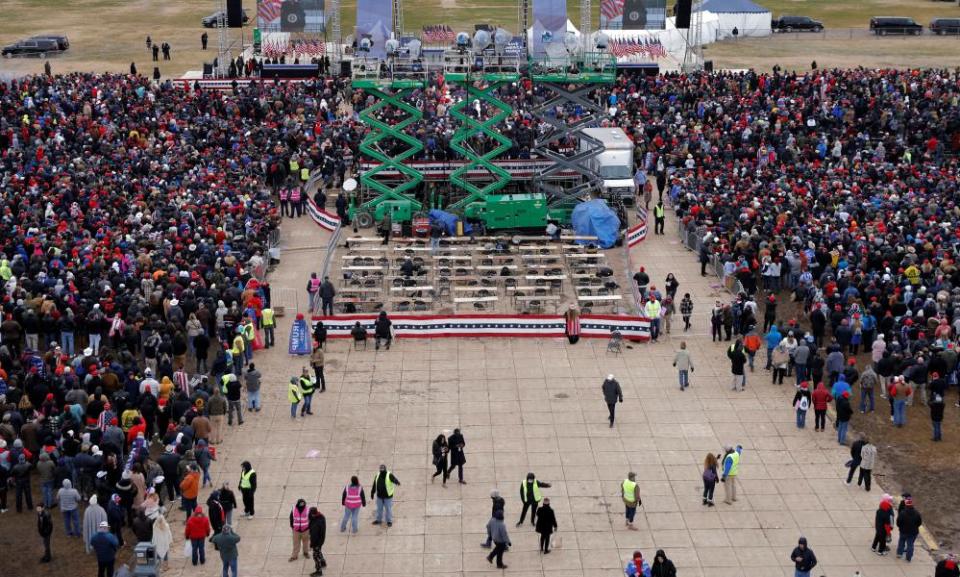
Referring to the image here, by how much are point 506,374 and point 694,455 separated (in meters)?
6.19

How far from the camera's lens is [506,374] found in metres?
35.2

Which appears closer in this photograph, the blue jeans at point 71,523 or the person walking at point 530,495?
the person walking at point 530,495

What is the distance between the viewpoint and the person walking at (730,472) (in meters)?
27.8

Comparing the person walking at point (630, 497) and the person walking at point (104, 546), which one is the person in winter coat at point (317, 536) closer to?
the person walking at point (104, 546)

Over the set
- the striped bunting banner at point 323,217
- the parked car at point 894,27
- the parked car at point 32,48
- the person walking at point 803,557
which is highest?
the parked car at point 894,27

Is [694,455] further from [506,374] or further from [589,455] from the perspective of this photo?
[506,374]

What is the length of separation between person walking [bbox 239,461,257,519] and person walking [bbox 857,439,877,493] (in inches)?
468

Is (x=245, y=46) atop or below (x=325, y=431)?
atop

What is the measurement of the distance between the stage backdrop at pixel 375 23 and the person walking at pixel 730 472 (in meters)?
24.2

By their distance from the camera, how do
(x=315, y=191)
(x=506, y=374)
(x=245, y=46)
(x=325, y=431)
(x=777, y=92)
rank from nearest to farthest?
(x=325, y=431) → (x=506, y=374) → (x=315, y=191) → (x=777, y=92) → (x=245, y=46)

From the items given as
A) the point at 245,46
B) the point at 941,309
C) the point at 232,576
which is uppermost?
the point at 245,46

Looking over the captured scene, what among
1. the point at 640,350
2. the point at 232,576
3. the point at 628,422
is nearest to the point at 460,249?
the point at 640,350

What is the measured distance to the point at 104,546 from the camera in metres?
24.7

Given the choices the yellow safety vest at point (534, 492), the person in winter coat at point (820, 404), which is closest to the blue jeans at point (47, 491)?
the yellow safety vest at point (534, 492)
